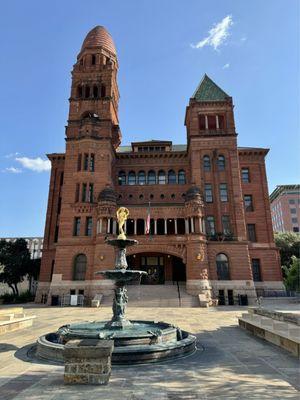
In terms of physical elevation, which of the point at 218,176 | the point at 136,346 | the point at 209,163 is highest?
the point at 209,163

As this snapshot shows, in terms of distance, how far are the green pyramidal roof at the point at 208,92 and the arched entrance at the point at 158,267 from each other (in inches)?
1028

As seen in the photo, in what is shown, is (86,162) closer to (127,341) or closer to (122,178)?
(122,178)

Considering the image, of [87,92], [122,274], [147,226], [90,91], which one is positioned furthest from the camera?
[87,92]

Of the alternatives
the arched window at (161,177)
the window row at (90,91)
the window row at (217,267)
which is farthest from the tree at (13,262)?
the window row at (90,91)

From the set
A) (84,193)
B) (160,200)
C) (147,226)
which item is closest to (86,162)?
(84,193)

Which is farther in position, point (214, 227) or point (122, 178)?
point (122, 178)

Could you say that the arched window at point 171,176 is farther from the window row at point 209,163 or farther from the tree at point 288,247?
the tree at point 288,247

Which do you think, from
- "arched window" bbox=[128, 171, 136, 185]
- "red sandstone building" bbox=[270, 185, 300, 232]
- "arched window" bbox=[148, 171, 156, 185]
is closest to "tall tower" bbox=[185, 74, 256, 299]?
"arched window" bbox=[148, 171, 156, 185]

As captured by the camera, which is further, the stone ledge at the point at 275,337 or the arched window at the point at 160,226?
the arched window at the point at 160,226

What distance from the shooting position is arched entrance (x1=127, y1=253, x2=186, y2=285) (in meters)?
41.5

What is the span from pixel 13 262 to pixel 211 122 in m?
37.5

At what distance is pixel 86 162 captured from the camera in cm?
4172

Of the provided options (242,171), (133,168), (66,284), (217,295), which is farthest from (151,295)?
(242,171)

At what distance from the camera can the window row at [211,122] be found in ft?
148
